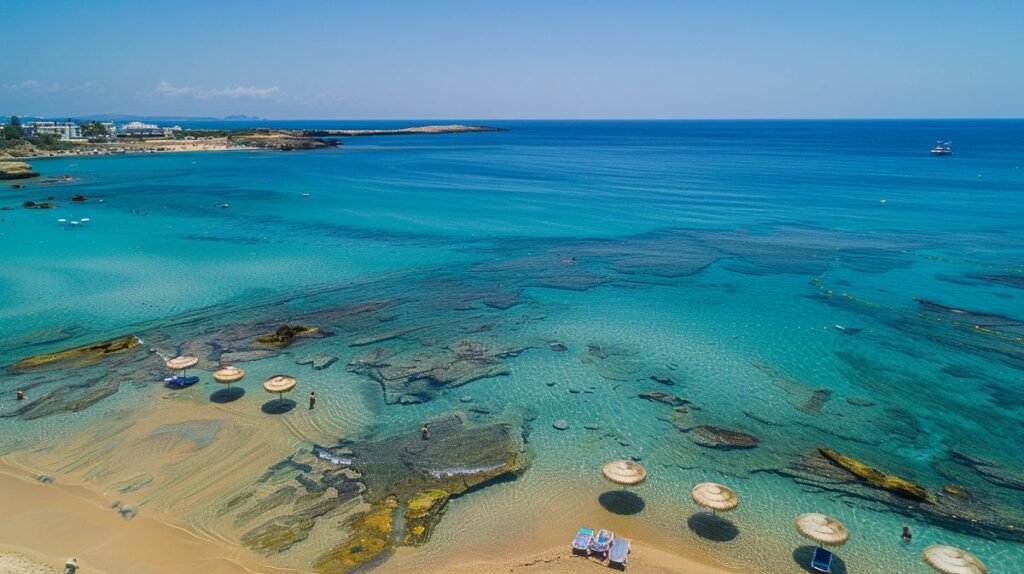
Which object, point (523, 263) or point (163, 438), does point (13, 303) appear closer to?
point (163, 438)

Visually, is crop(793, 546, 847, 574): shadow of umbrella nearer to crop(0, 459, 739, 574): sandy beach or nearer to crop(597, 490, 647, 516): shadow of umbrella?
crop(0, 459, 739, 574): sandy beach

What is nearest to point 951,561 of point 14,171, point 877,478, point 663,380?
point 877,478

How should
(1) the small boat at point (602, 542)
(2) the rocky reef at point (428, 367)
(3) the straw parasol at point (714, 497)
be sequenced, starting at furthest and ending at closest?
(2) the rocky reef at point (428, 367)
(3) the straw parasol at point (714, 497)
(1) the small boat at point (602, 542)

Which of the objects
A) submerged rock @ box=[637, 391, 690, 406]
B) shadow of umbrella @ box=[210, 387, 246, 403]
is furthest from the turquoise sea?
shadow of umbrella @ box=[210, 387, 246, 403]

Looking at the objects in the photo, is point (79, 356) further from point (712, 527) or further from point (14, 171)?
point (14, 171)

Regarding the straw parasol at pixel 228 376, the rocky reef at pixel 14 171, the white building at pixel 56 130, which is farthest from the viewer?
the white building at pixel 56 130

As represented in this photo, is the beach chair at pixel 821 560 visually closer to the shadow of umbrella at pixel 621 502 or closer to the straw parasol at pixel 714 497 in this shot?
the straw parasol at pixel 714 497

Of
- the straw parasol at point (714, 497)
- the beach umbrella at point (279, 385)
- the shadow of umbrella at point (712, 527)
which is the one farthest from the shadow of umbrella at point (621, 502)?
the beach umbrella at point (279, 385)
